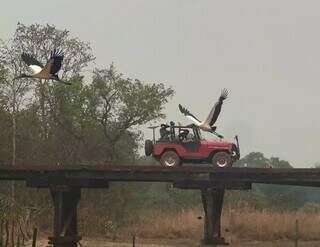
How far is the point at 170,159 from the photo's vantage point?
15.9 metres

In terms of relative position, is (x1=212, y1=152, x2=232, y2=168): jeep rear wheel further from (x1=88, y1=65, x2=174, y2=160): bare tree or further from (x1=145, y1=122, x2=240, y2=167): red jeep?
(x1=88, y1=65, x2=174, y2=160): bare tree

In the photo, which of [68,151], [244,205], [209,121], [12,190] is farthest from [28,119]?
[209,121]

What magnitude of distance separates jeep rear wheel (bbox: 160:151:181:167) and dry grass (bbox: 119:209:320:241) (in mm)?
14788

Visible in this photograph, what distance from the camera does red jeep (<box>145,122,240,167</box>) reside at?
51.4 ft

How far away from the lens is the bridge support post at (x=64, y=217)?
15.0 metres

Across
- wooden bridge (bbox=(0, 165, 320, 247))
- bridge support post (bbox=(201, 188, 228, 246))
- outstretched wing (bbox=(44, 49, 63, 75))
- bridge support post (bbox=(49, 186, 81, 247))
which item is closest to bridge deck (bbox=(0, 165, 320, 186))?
wooden bridge (bbox=(0, 165, 320, 247))

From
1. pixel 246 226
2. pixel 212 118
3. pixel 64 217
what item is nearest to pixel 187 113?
pixel 212 118

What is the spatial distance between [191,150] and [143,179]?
1656mm

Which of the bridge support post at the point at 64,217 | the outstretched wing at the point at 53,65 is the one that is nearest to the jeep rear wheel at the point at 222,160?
the bridge support post at the point at 64,217

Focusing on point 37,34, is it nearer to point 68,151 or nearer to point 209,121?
point 68,151

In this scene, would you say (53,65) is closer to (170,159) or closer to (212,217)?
(170,159)

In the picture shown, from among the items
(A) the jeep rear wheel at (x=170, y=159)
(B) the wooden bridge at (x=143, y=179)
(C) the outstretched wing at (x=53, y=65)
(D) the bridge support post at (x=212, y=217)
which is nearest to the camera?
(C) the outstretched wing at (x=53, y=65)

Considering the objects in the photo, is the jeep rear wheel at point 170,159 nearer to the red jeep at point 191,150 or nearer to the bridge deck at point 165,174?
the red jeep at point 191,150

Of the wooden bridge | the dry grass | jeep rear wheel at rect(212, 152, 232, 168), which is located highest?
jeep rear wheel at rect(212, 152, 232, 168)
